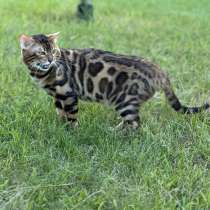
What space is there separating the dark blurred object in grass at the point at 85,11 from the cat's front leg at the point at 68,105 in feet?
16.8

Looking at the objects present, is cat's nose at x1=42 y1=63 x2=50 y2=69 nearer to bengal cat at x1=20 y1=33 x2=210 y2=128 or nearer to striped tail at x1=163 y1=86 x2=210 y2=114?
bengal cat at x1=20 y1=33 x2=210 y2=128

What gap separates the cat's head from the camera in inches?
189

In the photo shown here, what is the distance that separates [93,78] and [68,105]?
0.38 m

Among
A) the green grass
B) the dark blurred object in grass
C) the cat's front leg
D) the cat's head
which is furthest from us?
the dark blurred object in grass

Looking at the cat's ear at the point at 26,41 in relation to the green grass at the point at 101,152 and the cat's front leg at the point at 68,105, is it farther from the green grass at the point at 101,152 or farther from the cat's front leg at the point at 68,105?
the green grass at the point at 101,152

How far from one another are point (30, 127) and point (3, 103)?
795 millimetres

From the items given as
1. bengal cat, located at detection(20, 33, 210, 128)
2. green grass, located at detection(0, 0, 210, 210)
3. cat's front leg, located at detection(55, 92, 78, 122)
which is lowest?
green grass, located at detection(0, 0, 210, 210)

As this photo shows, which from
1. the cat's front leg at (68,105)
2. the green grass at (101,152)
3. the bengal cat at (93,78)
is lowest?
the green grass at (101,152)

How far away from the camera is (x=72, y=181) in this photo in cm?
398

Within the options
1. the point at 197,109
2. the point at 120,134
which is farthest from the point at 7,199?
the point at 197,109

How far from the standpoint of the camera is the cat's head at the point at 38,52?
479cm

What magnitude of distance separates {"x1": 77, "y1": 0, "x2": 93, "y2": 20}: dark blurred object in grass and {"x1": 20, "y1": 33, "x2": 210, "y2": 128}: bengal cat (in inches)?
190

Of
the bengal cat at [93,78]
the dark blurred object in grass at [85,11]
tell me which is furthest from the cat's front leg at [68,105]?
the dark blurred object in grass at [85,11]

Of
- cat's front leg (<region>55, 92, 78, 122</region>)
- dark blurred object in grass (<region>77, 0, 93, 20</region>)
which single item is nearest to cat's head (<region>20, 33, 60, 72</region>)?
cat's front leg (<region>55, 92, 78, 122</region>)
